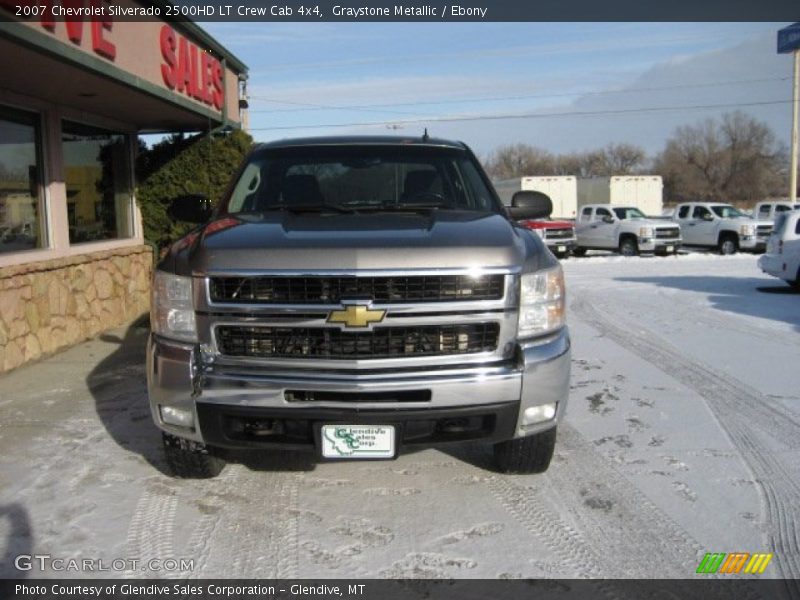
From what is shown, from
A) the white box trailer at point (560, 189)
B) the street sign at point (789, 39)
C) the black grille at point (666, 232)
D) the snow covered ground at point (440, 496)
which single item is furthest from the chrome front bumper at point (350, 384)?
the street sign at point (789, 39)

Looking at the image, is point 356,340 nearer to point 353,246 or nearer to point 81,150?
point 353,246

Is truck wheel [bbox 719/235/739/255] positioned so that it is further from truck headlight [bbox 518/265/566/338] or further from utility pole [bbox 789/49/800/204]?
truck headlight [bbox 518/265/566/338]

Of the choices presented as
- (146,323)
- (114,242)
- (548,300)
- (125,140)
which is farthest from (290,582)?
(125,140)

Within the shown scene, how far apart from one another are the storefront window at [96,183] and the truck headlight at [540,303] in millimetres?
7089

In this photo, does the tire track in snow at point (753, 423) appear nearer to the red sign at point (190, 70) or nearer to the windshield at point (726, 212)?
the red sign at point (190, 70)

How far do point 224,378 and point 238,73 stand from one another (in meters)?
9.86

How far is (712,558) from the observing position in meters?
3.04

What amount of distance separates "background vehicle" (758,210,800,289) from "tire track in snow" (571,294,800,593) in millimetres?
5579

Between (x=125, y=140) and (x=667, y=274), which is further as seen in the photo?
(x=667, y=274)

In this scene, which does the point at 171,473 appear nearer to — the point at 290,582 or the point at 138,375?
the point at 290,582

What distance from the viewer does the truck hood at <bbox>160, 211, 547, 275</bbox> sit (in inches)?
127

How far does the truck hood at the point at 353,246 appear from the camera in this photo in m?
3.22

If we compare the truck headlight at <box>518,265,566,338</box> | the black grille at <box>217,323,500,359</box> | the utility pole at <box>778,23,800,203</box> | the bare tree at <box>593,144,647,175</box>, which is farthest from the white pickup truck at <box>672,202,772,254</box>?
the bare tree at <box>593,144,647,175</box>

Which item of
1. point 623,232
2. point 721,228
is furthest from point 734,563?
point 721,228
